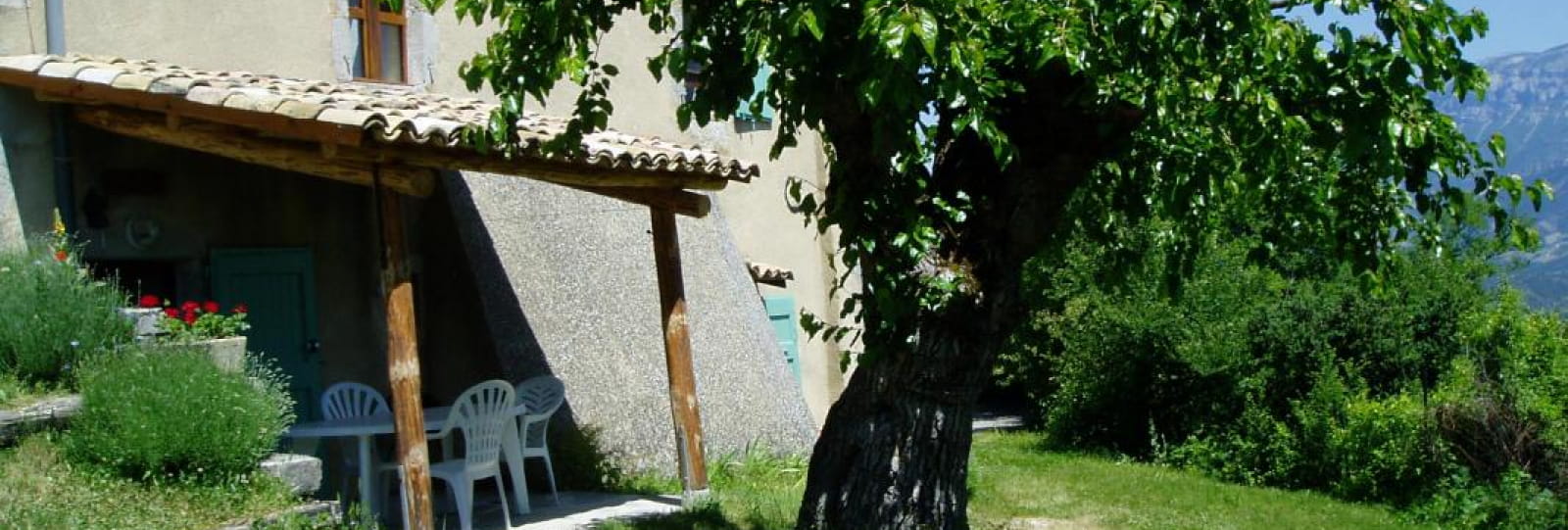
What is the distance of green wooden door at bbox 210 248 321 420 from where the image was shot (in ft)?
30.7

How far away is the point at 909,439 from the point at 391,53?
600cm

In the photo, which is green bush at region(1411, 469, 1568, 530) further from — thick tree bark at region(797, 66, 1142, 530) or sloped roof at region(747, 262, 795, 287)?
sloped roof at region(747, 262, 795, 287)

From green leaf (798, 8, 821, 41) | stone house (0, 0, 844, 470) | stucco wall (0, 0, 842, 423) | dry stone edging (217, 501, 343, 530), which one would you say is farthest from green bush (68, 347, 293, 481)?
green leaf (798, 8, 821, 41)

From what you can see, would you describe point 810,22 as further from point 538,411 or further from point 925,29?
point 538,411

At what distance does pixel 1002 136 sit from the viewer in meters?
5.26

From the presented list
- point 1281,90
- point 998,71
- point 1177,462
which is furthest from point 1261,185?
point 1177,462

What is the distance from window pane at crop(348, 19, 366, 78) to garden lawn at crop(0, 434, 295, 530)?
413 cm

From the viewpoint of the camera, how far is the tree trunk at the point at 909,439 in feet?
21.9

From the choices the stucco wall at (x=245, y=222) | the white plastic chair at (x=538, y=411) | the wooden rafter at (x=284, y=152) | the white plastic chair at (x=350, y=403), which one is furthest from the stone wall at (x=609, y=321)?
the wooden rafter at (x=284, y=152)

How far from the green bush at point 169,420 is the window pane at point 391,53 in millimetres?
3947

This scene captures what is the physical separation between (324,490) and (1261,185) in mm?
6702

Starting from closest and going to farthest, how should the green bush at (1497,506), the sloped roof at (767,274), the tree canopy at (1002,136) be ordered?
1. the tree canopy at (1002,136)
2. the green bush at (1497,506)
3. the sloped roof at (767,274)

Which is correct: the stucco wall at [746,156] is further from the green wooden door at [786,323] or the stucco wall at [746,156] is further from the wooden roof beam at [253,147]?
the wooden roof beam at [253,147]

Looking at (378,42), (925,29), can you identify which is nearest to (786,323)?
(378,42)
